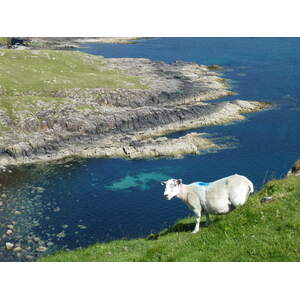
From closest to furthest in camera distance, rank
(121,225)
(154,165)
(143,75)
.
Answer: (121,225)
(154,165)
(143,75)

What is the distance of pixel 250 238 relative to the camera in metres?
15.2

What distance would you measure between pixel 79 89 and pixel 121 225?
2103 inches

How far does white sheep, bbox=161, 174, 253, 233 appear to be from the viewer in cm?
1827

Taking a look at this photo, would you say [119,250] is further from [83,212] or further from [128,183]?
[128,183]

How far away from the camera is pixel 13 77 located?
10075cm

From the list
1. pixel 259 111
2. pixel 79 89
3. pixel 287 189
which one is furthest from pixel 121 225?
pixel 259 111

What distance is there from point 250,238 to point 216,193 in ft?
13.3

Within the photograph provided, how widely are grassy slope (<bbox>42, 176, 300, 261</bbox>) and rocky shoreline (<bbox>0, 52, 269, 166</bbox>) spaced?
196 feet

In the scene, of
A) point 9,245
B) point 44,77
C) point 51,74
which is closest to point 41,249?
point 9,245

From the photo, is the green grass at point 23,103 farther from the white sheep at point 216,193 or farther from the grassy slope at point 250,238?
the grassy slope at point 250,238

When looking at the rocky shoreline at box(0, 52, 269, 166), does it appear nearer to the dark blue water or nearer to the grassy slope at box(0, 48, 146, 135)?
the grassy slope at box(0, 48, 146, 135)

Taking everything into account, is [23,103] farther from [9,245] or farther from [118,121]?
[9,245]

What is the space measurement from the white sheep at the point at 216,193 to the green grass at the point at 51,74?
81.7m

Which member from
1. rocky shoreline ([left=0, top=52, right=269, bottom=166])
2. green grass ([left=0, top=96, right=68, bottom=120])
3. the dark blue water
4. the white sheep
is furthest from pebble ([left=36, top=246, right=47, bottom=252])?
green grass ([left=0, top=96, right=68, bottom=120])
